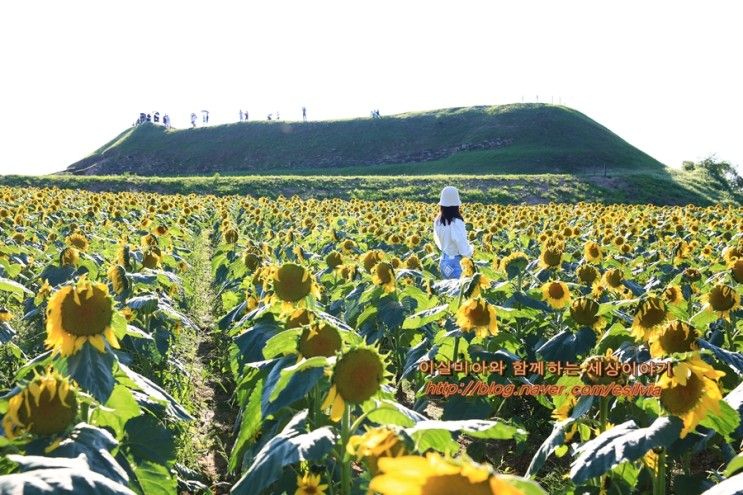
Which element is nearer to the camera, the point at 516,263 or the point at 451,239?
the point at 516,263

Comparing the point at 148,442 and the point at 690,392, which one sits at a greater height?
the point at 690,392

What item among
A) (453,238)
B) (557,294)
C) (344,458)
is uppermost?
(453,238)

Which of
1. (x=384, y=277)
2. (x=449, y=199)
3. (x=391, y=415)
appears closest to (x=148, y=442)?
(x=391, y=415)

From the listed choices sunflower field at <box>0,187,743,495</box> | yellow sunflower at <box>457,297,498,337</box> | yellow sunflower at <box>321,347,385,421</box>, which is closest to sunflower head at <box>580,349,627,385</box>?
sunflower field at <box>0,187,743,495</box>

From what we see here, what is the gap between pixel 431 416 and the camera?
4863mm

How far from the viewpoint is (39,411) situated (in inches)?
69.6

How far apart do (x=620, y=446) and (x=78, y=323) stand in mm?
1842

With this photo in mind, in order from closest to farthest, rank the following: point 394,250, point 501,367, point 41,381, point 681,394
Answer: point 41,381
point 681,394
point 501,367
point 394,250

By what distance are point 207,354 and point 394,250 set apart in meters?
A: 2.98

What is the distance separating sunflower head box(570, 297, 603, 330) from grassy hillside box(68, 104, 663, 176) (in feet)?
160

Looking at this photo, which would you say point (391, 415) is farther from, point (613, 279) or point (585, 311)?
point (613, 279)

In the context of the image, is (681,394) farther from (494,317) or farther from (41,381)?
(41,381)

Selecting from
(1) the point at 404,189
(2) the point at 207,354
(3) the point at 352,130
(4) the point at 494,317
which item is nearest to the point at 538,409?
(4) the point at 494,317

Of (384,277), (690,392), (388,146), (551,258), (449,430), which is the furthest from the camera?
(388,146)
